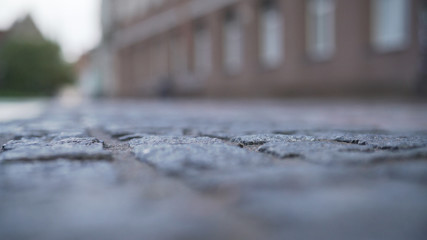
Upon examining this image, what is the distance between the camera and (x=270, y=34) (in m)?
12.0

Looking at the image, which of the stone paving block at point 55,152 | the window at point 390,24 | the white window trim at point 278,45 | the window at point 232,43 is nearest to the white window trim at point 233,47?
the window at point 232,43

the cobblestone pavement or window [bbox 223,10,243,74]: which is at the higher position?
window [bbox 223,10,243,74]

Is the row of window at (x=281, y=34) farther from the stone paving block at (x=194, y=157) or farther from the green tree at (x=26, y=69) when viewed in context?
the green tree at (x=26, y=69)

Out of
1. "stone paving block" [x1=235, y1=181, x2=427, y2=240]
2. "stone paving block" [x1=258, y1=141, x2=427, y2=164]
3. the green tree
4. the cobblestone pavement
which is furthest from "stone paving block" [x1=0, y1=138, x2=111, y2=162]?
the green tree

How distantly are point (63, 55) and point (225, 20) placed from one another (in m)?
23.2

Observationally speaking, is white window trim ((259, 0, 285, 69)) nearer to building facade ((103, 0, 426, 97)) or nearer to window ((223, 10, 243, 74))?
building facade ((103, 0, 426, 97))

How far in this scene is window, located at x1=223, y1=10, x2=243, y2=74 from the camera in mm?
13195

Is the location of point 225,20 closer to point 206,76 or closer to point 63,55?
point 206,76

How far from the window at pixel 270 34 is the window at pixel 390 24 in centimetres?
304

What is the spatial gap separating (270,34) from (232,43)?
189cm

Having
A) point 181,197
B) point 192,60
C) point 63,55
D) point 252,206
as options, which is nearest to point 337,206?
point 252,206

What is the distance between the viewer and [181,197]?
3.05 feet

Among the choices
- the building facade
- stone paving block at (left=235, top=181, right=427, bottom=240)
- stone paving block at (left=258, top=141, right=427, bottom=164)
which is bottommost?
stone paving block at (left=235, top=181, right=427, bottom=240)

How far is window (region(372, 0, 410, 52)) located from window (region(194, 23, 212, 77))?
6719 millimetres
